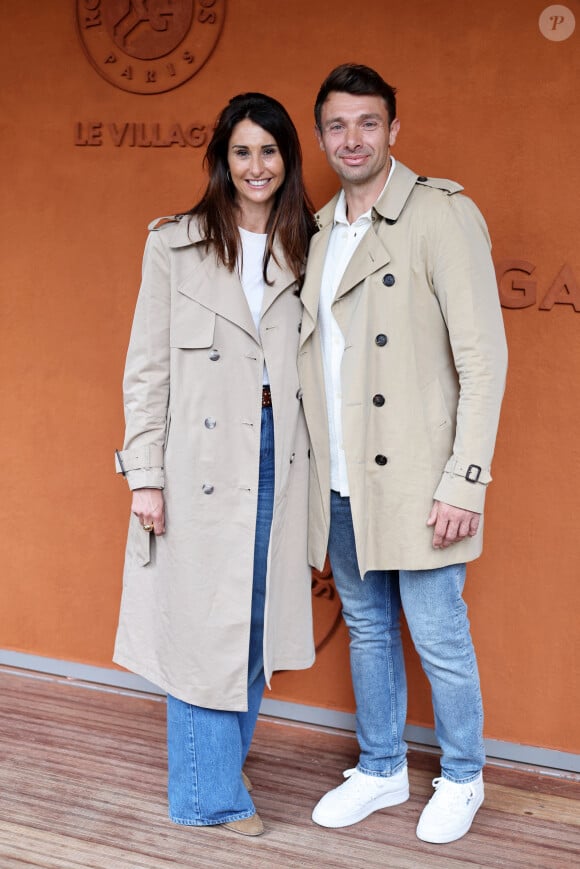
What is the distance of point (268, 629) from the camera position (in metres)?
2.29

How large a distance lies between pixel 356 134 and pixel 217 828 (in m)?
1.73

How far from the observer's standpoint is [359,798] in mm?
2426

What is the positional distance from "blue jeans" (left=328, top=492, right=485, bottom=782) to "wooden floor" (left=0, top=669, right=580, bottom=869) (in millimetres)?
177

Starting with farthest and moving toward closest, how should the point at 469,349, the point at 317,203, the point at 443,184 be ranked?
the point at 317,203, the point at 443,184, the point at 469,349

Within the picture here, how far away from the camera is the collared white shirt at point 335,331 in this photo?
7.59 ft

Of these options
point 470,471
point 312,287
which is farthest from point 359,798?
point 312,287

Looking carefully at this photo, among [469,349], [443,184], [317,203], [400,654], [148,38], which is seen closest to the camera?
[469,349]

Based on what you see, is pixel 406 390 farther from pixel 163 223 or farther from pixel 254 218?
pixel 163 223

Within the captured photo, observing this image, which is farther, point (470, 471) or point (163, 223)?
point (163, 223)

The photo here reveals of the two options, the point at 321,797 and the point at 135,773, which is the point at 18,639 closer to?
the point at 135,773

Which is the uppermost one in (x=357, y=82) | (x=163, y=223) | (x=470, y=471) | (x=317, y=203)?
(x=357, y=82)

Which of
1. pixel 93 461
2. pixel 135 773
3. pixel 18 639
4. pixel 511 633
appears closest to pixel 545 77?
pixel 511 633

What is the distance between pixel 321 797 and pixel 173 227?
1541mm

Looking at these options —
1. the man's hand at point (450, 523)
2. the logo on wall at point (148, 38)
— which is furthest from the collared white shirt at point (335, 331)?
the logo on wall at point (148, 38)
